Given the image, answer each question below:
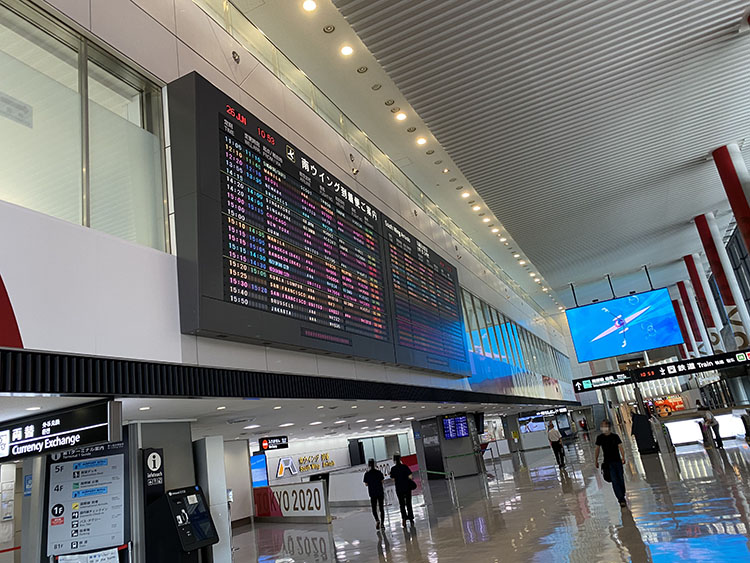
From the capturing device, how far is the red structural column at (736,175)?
1530 cm

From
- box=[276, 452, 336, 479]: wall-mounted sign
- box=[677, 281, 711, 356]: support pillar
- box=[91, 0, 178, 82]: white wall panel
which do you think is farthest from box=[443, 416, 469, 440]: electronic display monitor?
A: box=[677, 281, 711, 356]: support pillar

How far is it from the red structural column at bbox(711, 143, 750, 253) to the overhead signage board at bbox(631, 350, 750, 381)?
11.0 meters

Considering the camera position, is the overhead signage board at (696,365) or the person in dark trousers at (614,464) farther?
the overhead signage board at (696,365)

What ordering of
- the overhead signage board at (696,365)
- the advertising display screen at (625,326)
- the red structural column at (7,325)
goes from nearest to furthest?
the red structural column at (7,325) → the overhead signage board at (696,365) → the advertising display screen at (625,326)

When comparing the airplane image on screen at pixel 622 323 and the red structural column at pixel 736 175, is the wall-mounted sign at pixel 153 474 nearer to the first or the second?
the red structural column at pixel 736 175

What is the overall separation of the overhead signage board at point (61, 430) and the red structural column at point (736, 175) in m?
16.5

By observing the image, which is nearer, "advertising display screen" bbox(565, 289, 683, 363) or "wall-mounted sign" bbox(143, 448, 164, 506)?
"wall-mounted sign" bbox(143, 448, 164, 506)

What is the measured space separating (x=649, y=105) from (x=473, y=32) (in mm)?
5437

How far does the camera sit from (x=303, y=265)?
26.6 ft

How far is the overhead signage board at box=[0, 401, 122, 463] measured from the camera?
5164 mm

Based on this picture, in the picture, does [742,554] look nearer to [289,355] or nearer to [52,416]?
[289,355]

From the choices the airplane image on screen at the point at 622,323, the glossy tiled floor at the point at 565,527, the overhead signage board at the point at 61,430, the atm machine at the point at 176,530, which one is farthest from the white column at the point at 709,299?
the overhead signage board at the point at 61,430

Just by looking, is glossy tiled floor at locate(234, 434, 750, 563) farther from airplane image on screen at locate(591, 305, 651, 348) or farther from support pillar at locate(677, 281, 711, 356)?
support pillar at locate(677, 281, 711, 356)

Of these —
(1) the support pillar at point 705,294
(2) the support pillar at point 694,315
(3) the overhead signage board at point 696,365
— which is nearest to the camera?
(3) the overhead signage board at point 696,365
